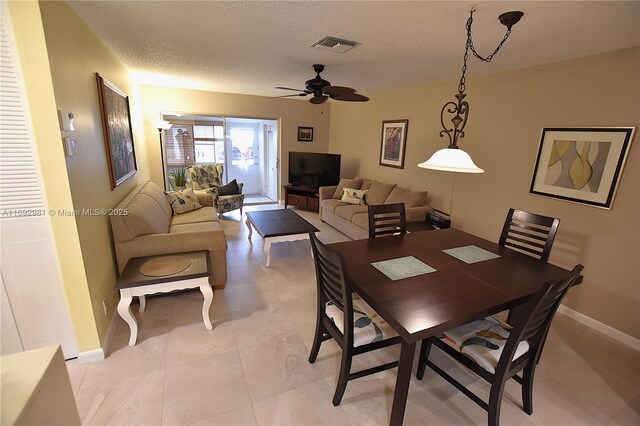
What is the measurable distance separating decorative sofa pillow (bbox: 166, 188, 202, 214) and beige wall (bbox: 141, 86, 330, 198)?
1561 mm

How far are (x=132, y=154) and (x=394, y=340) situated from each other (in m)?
3.74

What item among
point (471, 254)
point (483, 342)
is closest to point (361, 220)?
point (471, 254)

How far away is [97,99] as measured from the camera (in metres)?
2.45

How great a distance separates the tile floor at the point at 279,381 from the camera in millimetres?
1708

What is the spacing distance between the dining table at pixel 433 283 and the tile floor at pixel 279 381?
0.46m

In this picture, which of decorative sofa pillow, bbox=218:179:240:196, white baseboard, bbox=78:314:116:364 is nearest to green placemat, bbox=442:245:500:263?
white baseboard, bbox=78:314:116:364

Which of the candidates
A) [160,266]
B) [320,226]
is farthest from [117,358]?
[320,226]

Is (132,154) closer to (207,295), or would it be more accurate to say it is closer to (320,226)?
(207,295)

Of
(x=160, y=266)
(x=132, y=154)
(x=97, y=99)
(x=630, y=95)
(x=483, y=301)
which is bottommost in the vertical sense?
(x=160, y=266)

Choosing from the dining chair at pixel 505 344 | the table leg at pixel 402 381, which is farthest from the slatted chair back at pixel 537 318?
the table leg at pixel 402 381

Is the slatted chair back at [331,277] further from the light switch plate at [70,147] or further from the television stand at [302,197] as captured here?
the television stand at [302,197]

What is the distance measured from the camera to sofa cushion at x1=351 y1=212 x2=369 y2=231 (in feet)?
13.4

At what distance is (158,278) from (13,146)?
3.76ft

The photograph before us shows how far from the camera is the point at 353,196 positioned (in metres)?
5.11
